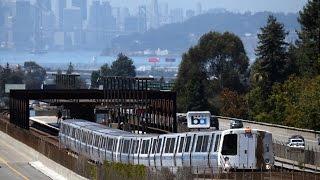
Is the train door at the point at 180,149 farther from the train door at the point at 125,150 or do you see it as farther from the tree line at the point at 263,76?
the tree line at the point at 263,76

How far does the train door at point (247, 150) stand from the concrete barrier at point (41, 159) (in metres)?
8.70

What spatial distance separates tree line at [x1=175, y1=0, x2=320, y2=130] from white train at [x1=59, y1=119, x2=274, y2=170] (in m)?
37.5

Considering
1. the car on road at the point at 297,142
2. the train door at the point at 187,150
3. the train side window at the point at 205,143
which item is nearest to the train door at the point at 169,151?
the train door at the point at 187,150

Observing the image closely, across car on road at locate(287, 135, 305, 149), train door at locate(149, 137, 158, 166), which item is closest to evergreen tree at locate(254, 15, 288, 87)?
car on road at locate(287, 135, 305, 149)

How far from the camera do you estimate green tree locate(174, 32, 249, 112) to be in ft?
507

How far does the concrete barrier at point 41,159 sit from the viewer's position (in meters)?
43.4

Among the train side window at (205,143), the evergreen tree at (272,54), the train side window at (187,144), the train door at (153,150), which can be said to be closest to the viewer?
the train side window at (205,143)

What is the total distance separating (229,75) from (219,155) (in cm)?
12568

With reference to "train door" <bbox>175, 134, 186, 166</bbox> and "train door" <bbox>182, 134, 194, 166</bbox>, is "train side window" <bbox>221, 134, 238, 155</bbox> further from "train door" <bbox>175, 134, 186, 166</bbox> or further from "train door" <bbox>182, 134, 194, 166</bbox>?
"train door" <bbox>175, 134, 186, 166</bbox>

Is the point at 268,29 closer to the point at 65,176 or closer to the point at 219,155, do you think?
the point at 65,176

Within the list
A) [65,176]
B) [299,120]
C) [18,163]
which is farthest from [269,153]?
[299,120]

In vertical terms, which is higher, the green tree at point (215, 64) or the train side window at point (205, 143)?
the green tree at point (215, 64)

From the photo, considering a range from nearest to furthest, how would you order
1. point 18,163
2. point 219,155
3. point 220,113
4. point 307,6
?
point 219,155 < point 18,163 < point 307,6 < point 220,113

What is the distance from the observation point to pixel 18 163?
202 ft
